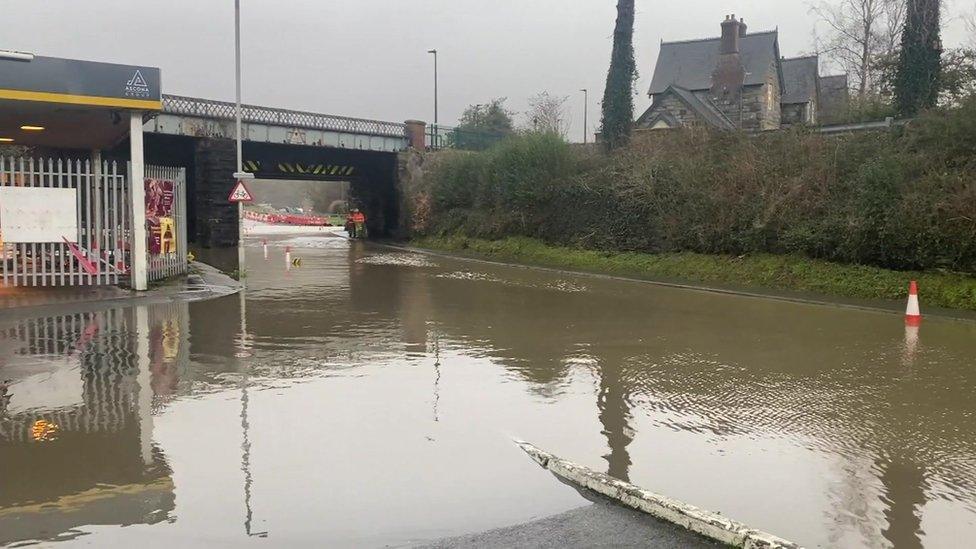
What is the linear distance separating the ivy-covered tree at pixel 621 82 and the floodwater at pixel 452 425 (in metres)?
20.4

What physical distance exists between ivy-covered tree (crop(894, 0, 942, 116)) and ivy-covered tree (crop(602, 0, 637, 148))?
1172 cm

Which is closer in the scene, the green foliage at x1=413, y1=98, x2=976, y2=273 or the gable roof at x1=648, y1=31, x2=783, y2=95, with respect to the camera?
the green foliage at x1=413, y1=98, x2=976, y2=273

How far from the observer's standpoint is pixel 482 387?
831cm

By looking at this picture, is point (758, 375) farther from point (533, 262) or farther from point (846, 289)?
point (533, 262)

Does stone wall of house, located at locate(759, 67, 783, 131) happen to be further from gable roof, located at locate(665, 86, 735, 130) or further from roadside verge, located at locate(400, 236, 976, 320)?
roadside verge, located at locate(400, 236, 976, 320)

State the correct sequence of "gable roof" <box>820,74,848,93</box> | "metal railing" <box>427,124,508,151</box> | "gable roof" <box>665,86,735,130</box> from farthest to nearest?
1. "gable roof" <box>820,74,848,93</box>
2. "metal railing" <box>427,124,508,151</box>
3. "gable roof" <box>665,86,735,130</box>

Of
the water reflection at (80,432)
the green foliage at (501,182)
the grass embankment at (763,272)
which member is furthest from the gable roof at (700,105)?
the water reflection at (80,432)

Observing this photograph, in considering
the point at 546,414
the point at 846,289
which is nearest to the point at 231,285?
the point at 546,414

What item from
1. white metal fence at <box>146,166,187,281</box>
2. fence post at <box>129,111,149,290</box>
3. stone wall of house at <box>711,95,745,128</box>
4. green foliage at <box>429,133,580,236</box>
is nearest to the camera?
fence post at <box>129,111,149,290</box>

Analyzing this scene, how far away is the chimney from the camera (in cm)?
4928

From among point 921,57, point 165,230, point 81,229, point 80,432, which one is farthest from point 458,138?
point 80,432

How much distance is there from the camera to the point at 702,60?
5347cm

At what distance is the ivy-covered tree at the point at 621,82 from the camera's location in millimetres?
32375

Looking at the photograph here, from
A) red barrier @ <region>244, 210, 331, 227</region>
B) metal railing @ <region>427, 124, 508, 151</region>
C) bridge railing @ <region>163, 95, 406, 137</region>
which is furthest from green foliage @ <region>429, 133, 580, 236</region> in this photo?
red barrier @ <region>244, 210, 331, 227</region>
